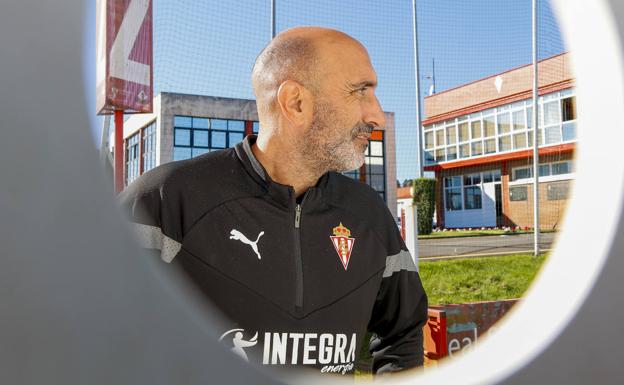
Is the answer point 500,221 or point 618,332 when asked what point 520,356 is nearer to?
point 618,332

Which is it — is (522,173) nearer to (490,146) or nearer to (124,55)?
(490,146)

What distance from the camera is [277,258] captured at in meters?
0.86

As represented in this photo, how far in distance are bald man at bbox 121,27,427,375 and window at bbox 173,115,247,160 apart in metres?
2.51

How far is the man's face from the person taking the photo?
2.90 ft

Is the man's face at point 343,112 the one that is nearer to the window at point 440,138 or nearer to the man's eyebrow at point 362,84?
the man's eyebrow at point 362,84

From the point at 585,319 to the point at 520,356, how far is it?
12 centimetres

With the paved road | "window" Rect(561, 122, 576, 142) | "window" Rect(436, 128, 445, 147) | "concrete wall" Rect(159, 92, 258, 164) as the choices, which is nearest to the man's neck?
"concrete wall" Rect(159, 92, 258, 164)

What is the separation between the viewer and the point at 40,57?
36cm

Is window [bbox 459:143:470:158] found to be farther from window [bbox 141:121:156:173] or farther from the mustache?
the mustache

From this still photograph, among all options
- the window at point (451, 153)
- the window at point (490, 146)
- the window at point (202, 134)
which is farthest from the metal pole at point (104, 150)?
the window at point (451, 153)

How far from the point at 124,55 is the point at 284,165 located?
0.33m

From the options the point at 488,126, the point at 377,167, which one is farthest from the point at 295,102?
the point at 488,126

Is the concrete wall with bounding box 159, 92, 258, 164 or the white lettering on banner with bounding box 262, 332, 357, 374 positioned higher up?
the concrete wall with bounding box 159, 92, 258, 164

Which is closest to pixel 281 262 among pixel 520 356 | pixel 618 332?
pixel 520 356
